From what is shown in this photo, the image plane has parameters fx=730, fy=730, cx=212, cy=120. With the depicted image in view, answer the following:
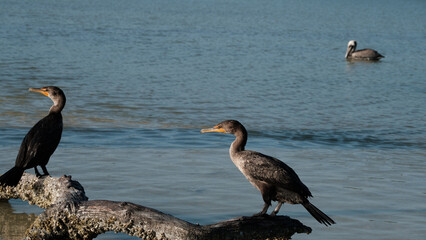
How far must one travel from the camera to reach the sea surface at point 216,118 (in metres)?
8.47

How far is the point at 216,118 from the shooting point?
1479cm

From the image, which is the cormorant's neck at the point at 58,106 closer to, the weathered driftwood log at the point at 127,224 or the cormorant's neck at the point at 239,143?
the weathered driftwood log at the point at 127,224

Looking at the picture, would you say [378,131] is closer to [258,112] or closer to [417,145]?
[417,145]

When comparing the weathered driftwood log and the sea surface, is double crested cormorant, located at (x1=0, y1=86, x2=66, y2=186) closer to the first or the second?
the sea surface

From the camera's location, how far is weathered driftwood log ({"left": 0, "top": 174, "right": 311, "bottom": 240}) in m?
5.95

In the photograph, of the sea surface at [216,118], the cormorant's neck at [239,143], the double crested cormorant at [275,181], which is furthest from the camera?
the sea surface at [216,118]

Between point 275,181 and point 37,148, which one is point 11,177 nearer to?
point 37,148

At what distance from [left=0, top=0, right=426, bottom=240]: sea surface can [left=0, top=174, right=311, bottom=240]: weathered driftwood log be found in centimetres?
79

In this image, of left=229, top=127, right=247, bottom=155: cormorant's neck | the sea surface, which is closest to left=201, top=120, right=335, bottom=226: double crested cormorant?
left=229, top=127, right=247, bottom=155: cormorant's neck

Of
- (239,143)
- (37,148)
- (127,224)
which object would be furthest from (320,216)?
(37,148)

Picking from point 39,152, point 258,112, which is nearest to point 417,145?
point 258,112

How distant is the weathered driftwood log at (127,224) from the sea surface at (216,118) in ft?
2.60

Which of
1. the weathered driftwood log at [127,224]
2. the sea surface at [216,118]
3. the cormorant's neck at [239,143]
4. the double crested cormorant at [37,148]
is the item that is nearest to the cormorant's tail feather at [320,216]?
the weathered driftwood log at [127,224]

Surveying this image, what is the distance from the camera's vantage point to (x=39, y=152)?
7.42 meters
